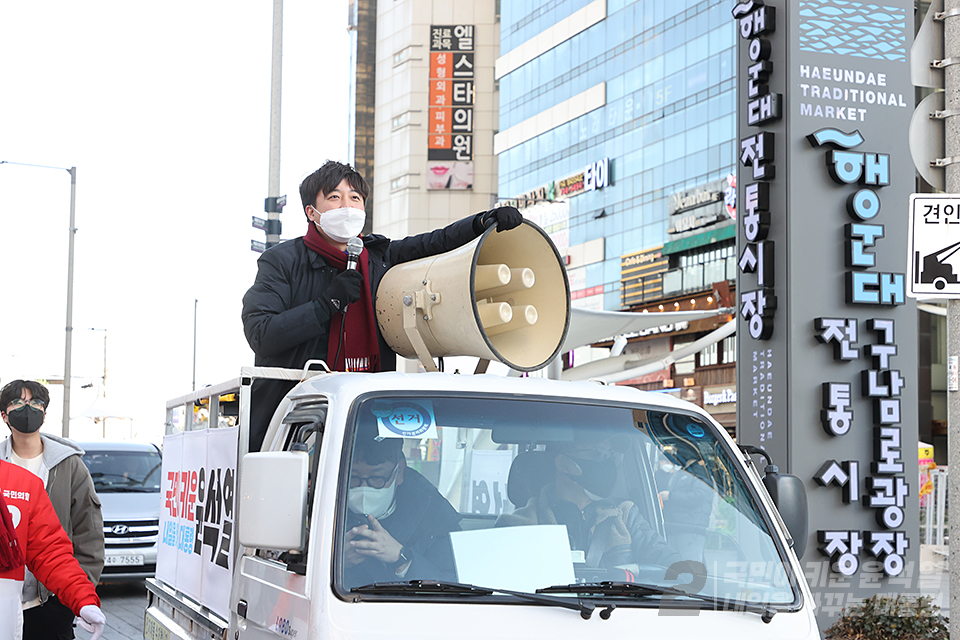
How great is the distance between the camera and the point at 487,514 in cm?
360

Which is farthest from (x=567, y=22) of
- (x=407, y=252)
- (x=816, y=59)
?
(x=407, y=252)

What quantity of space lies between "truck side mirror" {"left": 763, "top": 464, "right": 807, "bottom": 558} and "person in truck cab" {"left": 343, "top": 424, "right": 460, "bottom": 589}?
121 cm

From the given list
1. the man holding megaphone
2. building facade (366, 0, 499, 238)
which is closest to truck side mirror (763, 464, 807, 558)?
the man holding megaphone

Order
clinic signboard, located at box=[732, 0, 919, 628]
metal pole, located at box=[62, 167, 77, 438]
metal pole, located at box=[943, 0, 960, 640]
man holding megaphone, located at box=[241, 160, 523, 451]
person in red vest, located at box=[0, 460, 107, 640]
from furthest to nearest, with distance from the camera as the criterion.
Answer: metal pole, located at box=[62, 167, 77, 438], clinic signboard, located at box=[732, 0, 919, 628], metal pole, located at box=[943, 0, 960, 640], man holding megaphone, located at box=[241, 160, 523, 451], person in red vest, located at box=[0, 460, 107, 640]

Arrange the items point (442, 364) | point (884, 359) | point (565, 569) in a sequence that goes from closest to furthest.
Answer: point (565, 569) < point (442, 364) < point (884, 359)

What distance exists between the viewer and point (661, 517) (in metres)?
3.74

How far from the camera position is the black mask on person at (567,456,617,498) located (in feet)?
12.3

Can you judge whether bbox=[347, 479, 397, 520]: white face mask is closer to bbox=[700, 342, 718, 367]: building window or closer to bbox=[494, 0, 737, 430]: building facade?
bbox=[494, 0, 737, 430]: building facade

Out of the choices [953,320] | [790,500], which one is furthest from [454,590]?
[953,320]

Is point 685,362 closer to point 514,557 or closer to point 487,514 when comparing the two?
point 487,514

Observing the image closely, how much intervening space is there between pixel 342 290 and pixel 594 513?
1.60m

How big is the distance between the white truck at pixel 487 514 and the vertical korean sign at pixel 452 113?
68241mm

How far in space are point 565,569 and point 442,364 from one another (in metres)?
1.58

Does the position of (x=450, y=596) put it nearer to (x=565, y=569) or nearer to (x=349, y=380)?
(x=565, y=569)
